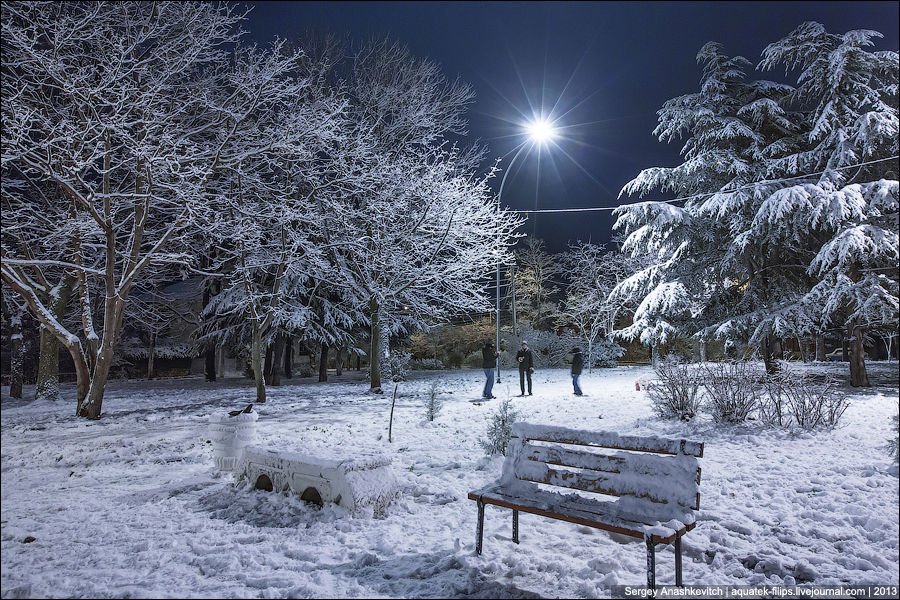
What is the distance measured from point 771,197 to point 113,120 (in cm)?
1353

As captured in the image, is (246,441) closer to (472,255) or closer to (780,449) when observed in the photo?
(780,449)

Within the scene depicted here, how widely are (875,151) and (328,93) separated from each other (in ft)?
48.9

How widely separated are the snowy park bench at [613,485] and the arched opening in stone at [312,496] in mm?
1581

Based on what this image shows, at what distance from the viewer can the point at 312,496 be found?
14.4 ft

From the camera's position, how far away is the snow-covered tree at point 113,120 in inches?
325

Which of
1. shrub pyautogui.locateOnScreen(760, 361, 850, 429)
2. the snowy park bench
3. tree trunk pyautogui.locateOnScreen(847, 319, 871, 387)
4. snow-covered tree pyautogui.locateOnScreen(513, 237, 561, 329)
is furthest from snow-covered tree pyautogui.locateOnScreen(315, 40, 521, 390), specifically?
snow-covered tree pyautogui.locateOnScreen(513, 237, 561, 329)

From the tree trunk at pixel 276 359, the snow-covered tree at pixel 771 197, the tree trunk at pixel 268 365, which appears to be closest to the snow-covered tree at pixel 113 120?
the tree trunk at pixel 276 359

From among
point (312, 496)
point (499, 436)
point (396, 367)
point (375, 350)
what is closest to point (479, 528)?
point (312, 496)

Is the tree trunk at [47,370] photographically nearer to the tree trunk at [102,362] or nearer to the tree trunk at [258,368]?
the tree trunk at [102,362]

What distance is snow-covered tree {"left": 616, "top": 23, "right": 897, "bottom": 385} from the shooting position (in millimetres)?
10883

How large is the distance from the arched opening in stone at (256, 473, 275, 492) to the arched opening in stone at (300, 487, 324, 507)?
52cm

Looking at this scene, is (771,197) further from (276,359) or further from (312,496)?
(276,359)

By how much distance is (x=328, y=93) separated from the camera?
15.9 m

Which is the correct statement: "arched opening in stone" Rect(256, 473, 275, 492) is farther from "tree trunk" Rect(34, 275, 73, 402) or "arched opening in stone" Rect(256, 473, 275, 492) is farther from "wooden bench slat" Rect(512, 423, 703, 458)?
"tree trunk" Rect(34, 275, 73, 402)
